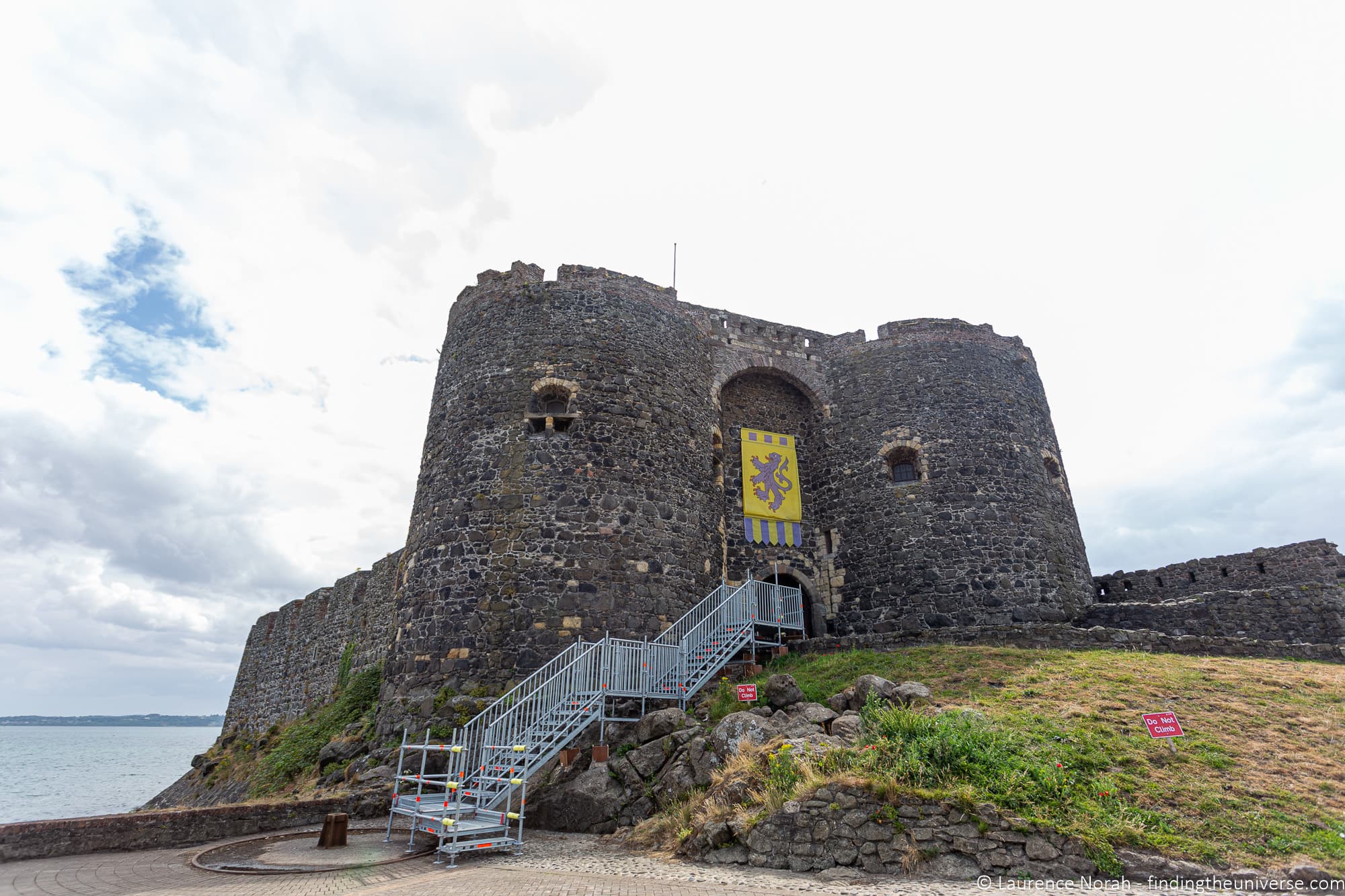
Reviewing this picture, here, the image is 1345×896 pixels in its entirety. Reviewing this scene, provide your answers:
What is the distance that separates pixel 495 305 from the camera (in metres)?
16.8

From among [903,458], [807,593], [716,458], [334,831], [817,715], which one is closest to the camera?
[334,831]

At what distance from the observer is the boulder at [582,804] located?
32.8 ft

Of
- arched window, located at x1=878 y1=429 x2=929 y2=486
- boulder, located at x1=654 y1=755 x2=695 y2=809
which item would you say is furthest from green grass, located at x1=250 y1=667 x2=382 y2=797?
arched window, located at x1=878 y1=429 x2=929 y2=486

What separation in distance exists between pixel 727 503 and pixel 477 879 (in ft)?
39.3

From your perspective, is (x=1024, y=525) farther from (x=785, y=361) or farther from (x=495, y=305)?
(x=495, y=305)

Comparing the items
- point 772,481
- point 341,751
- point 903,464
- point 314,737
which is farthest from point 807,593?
point 314,737

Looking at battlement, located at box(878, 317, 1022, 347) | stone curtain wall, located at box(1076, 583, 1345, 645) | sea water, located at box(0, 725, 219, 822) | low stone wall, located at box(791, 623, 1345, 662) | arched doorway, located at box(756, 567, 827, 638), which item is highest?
battlement, located at box(878, 317, 1022, 347)

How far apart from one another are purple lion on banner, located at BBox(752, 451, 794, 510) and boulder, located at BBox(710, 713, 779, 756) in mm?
9124

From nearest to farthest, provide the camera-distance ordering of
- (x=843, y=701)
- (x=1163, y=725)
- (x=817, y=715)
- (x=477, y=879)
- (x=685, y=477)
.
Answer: (x=477, y=879) < (x=1163, y=725) < (x=817, y=715) < (x=843, y=701) < (x=685, y=477)

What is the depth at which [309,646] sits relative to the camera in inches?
985

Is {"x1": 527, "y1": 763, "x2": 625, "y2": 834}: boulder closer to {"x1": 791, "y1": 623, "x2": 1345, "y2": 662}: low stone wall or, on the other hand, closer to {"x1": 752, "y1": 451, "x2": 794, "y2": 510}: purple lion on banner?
{"x1": 791, "y1": 623, "x2": 1345, "y2": 662}: low stone wall

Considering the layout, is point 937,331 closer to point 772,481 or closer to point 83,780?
point 772,481

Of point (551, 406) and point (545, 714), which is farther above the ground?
point (551, 406)

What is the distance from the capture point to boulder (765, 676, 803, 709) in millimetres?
10820
